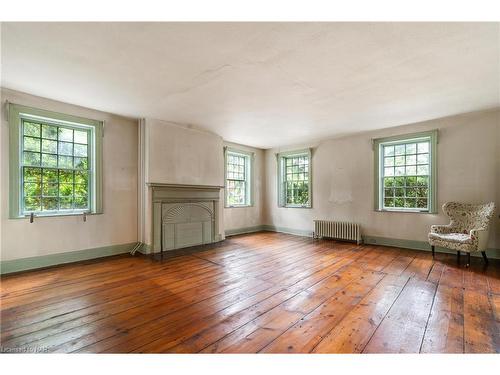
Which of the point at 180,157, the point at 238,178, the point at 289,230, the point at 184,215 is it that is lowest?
the point at 289,230

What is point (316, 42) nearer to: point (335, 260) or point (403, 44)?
point (403, 44)

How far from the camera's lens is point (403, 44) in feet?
7.09

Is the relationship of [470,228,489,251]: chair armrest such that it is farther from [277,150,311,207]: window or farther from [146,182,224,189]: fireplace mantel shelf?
[146,182,224,189]: fireplace mantel shelf

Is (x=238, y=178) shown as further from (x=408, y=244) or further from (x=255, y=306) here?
(x=255, y=306)

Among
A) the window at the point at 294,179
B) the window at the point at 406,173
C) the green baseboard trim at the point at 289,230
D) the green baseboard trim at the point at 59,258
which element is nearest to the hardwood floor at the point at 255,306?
the green baseboard trim at the point at 59,258

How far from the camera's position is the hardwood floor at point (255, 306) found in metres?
1.74

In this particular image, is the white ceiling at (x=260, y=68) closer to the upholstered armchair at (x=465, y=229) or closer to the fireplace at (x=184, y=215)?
the fireplace at (x=184, y=215)

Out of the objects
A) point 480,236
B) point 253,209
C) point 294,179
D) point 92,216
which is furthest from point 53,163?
point 480,236

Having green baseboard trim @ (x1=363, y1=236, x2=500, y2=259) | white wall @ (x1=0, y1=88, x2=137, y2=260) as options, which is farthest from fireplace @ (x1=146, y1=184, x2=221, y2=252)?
green baseboard trim @ (x1=363, y1=236, x2=500, y2=259)

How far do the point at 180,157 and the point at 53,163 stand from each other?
205cm

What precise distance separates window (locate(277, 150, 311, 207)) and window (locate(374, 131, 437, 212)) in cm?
171

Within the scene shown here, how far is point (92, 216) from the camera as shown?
4.00 m

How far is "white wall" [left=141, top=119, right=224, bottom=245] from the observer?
4.41 meters

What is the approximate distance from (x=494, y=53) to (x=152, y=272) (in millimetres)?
4701
